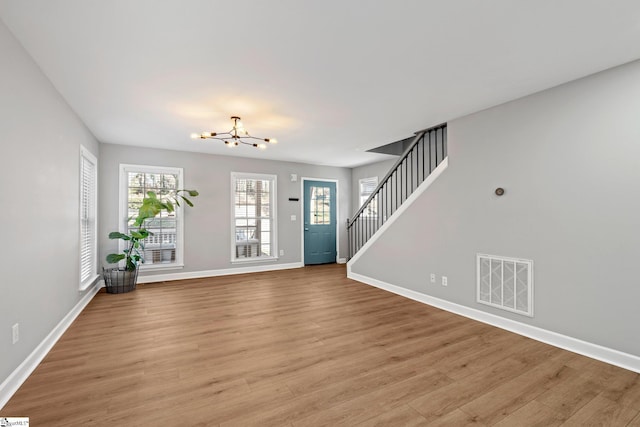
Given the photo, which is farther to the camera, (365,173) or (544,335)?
(365,173)

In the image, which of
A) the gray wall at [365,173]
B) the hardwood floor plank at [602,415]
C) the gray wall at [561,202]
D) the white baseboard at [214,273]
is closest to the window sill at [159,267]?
the white baseboard at [214,273]

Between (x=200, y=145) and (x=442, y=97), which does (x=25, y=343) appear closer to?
(x=200, y=145)

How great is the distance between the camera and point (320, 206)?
768 centimetres

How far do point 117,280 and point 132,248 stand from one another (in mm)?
556

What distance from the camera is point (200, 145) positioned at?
5.44 m

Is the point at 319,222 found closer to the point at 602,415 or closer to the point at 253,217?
the point at 253,217

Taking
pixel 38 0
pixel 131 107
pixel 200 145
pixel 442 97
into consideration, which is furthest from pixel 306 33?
pixel 200 145

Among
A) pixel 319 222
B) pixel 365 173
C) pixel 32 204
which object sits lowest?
pixel 319 222

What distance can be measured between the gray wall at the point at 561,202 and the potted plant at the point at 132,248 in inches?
184

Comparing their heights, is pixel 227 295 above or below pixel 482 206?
below

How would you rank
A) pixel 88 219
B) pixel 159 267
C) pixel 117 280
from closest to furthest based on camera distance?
pixel 88 219
pixel 117 280
pixel 159 267

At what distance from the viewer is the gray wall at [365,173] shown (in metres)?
6.97

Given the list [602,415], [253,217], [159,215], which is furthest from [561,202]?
[159,215]

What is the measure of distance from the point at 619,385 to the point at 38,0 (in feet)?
15.6
